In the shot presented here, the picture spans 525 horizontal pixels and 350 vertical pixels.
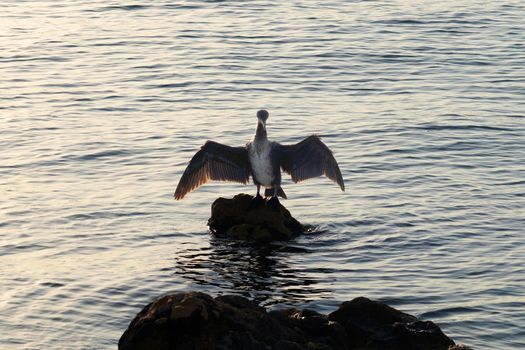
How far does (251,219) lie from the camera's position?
52.1ft

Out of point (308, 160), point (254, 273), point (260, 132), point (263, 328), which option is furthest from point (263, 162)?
point (263, 328)

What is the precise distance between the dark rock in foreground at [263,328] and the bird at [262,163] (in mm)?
5107

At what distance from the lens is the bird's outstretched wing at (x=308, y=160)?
16.4 metres

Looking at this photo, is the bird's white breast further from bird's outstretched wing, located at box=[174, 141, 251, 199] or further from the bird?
bird's outstretched wing, located at box=[174, 141, 251, 199]

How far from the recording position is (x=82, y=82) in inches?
1040

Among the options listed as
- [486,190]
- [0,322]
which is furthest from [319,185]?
[0,322]

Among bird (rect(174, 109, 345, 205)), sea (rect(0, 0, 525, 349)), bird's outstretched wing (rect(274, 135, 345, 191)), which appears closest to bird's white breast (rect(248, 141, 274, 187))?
bird (rect(174, 109, 345, 205))

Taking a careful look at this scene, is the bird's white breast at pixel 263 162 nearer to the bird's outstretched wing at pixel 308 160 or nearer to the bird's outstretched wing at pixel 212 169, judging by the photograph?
the bird's outstretched wing at pixel 308 160

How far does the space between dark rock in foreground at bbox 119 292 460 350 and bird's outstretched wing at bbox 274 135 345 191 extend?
5.58 m

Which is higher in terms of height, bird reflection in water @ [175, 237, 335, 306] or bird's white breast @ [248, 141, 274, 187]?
bird's white breast @ [248, 141, 274, 187]

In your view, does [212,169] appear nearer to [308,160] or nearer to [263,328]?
Answer: [308,160]

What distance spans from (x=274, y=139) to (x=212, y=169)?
165 inches

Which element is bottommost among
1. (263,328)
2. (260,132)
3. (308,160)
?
(263,328)

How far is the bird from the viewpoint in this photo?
53.7ft
